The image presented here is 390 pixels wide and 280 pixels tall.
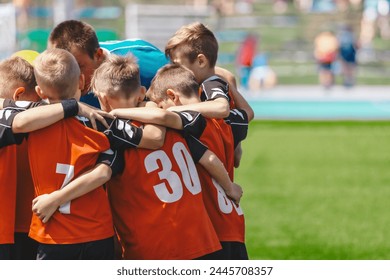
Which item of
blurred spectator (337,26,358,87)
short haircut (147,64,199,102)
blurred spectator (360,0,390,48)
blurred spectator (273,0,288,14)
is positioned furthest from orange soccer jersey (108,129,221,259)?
blurred spectator (273,0,288,14)

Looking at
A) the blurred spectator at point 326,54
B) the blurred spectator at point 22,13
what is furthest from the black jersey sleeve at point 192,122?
the blurred spectator at point 326,54

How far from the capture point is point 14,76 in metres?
4.09

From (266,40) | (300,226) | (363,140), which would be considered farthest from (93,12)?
(300,226)

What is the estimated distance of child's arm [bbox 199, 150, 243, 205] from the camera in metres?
4.12

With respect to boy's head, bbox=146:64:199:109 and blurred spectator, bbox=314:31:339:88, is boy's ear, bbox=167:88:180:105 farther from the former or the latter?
blurred spectator, bbox=314:31:339:88

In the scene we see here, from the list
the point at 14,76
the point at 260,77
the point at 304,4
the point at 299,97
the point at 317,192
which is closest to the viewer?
the point at 14,76

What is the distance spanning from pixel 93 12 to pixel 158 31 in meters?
2.76

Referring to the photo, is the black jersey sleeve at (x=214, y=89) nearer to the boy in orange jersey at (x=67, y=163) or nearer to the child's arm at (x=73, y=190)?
the boy in orange jersey at (x=67, y=163)

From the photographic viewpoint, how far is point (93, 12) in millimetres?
24891

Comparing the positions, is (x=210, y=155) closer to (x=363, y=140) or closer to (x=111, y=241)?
(x=111, y=241)

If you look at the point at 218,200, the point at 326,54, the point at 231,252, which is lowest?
the point at 326,54

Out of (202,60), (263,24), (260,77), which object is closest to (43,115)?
(202,60)

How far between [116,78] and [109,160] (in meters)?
0.34

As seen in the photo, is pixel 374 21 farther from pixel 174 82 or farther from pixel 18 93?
pixel 18 93
